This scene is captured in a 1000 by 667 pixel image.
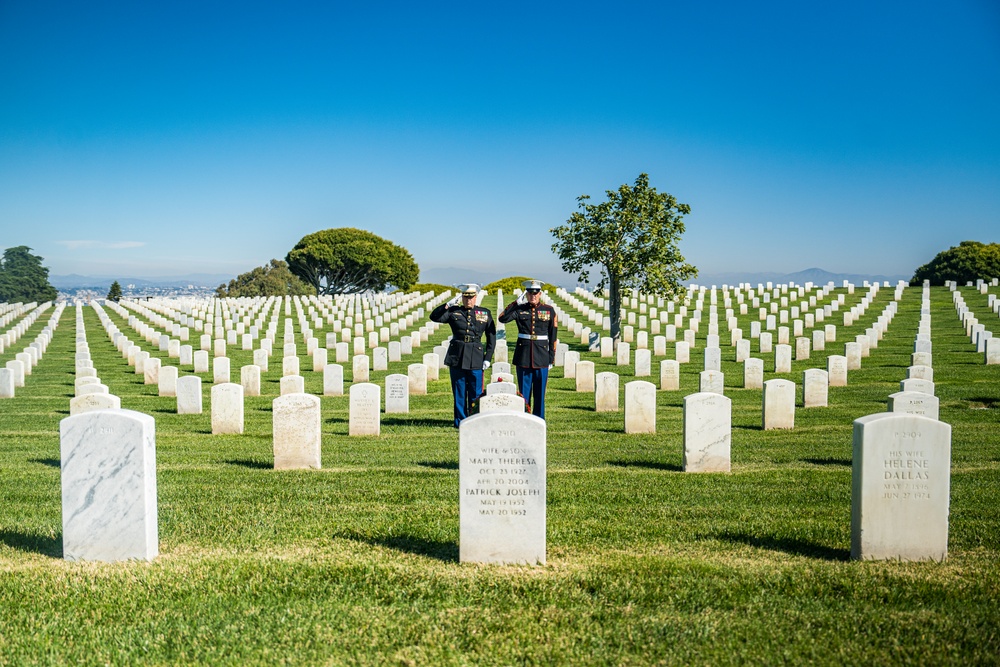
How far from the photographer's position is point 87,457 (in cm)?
649

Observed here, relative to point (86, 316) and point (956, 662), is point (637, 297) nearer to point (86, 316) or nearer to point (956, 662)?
point (86, 316)

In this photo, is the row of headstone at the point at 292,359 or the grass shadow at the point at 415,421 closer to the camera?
the grass shadow at the point at 415,421

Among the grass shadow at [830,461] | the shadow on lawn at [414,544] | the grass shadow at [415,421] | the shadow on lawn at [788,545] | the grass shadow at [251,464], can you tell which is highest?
the shadow on lawn at [788,545]

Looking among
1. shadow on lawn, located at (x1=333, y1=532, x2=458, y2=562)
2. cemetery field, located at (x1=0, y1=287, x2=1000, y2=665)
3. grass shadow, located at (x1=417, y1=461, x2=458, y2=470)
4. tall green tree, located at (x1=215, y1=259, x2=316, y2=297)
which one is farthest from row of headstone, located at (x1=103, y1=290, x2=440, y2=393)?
tall green tree, located at (x1=215, y1=259, x2=316, y2=297)

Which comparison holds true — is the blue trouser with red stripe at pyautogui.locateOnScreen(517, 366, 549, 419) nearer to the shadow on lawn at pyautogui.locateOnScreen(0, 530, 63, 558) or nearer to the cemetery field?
the cemetery field

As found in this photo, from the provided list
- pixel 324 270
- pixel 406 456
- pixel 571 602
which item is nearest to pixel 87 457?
pixel 571 602

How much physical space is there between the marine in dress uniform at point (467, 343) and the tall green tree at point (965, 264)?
62.0 meters

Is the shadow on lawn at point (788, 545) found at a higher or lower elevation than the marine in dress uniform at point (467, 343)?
lower

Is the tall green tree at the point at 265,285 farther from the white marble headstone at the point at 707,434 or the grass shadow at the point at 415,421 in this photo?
the white marble headstone at the point at 707,434

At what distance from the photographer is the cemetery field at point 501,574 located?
Result: 4969 millimetres

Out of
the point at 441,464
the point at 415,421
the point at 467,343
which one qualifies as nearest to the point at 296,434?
the point at 441,464

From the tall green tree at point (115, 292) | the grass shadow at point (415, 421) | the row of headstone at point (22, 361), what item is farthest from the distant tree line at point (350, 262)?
the grass shadow at point (415, 421)

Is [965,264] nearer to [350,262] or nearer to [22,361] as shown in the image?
[350,262]

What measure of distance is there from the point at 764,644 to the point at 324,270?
85719 mm
